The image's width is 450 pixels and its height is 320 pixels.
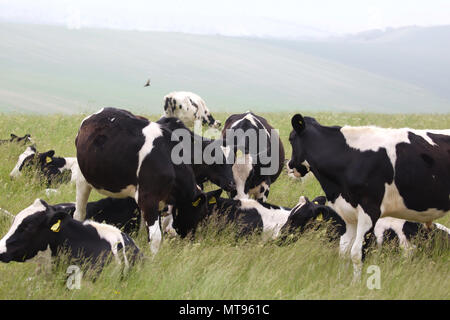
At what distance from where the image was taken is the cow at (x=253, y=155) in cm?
1268

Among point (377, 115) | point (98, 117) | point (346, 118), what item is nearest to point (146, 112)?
point (346, 118)

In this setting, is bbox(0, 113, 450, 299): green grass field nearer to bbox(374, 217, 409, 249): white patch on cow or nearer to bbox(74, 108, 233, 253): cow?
bbox(374, 217, 409, 249): white patch on cow

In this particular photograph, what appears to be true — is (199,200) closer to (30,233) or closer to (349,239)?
(349,239)

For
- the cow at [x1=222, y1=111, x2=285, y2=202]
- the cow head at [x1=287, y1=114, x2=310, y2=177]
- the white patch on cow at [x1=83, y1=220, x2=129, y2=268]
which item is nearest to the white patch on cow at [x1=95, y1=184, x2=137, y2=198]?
the white patch on cow at [x1=83, y1=220, x2=129, y2=268]

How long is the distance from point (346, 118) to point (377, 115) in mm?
2947

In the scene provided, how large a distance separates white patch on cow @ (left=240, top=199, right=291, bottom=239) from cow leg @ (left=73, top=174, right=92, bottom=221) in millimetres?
2536

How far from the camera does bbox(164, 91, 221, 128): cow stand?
72.4 ft

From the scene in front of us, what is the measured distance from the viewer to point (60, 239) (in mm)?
7578

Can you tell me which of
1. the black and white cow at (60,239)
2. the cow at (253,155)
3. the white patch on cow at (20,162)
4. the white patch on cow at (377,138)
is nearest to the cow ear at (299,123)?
the white patch on cow at (377,138)

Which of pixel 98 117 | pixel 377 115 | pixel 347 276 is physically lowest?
pixel 377 115

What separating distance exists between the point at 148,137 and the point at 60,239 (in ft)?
7.29

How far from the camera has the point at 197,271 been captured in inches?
303

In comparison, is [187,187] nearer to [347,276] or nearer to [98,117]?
[98,117]

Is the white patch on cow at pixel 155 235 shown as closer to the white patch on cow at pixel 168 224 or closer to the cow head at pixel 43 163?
the white patch on cow at pixel 168 224
